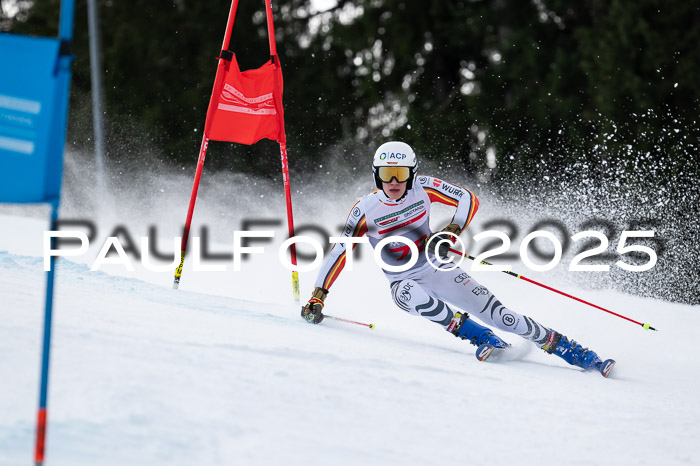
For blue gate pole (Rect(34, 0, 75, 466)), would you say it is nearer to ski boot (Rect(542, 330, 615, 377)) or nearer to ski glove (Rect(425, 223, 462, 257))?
ski glove (Rect(425, 223, 462, 257))

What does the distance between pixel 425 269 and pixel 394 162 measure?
0.71 meters

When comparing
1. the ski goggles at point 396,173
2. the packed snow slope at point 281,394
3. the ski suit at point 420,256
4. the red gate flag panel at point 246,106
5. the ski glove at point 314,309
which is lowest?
the packed snow slope at point 281,394

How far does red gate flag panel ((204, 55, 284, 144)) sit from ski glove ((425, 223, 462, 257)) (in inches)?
66.9

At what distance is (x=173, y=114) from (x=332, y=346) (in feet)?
38.3

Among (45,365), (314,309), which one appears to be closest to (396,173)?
(314,309)

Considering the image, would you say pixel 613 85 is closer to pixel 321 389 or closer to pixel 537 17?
pixel 537 17

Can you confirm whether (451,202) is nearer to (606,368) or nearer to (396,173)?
(396,173)

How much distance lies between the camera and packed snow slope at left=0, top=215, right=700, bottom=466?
2.54 meters

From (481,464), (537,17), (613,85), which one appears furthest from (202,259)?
(537,17)

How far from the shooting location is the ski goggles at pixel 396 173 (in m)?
4.96

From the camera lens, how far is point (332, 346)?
157 inches

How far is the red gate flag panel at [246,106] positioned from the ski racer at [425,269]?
1.37 m

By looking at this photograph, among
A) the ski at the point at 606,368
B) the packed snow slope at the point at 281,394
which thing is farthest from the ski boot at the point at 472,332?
the ski at the point at 606,368

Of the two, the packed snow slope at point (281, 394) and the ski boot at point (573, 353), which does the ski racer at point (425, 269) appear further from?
the packed snow slope at point (281, 394)
